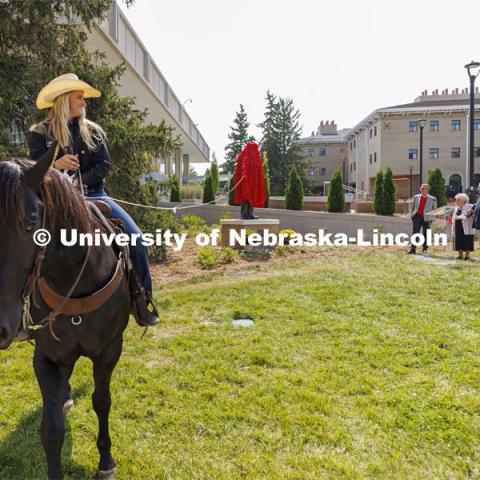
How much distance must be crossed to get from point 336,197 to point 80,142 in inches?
794

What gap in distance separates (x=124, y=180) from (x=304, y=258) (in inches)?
219

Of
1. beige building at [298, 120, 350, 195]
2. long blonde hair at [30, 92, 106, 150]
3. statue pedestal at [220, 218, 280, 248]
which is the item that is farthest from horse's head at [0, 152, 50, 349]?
beige building at [298, 120, 350, 195]

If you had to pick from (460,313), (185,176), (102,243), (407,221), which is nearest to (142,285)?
(102,243)

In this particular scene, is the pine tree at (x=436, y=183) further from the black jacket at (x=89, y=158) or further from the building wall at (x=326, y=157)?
the building wall at (x=326, y=157)

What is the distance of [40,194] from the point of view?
2.11 m

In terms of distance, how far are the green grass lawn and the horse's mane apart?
2.11m

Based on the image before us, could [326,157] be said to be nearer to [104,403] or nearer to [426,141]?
[426,141]

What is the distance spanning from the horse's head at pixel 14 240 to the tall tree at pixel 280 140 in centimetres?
5446

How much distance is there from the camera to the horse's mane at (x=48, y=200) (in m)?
1.90

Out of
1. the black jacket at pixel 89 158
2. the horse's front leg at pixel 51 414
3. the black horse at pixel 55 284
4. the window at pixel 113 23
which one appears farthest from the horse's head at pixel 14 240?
the window at pixel 113 23

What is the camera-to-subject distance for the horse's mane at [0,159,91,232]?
74.8 inches

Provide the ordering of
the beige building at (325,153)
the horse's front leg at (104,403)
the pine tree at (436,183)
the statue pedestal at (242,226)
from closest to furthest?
the horse's front leg at (104,403) → the statue pedestal at (242,226) → the pine tree at (436,183) → the beige building at (325,153)

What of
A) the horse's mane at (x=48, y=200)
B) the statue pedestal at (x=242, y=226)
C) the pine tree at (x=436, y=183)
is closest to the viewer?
the horse's mane at (x=48, y=200)

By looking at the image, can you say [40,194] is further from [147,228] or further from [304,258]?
[304,258]
